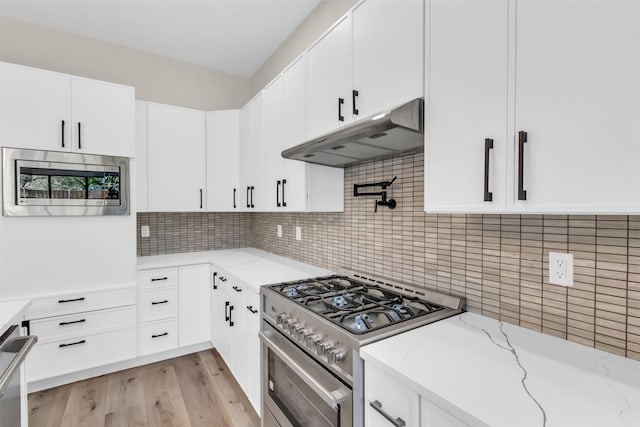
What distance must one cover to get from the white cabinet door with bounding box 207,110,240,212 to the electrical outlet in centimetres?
261

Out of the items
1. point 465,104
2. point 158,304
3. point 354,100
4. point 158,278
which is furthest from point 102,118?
point 465,104

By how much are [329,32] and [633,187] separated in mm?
1512

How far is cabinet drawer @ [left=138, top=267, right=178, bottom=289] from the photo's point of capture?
8.73 ft

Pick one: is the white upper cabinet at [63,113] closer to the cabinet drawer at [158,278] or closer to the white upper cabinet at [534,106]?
the cabinet drawer at [158,278]

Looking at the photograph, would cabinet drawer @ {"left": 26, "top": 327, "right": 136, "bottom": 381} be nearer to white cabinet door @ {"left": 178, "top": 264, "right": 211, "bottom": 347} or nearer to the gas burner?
white cabinet door @ {"left": 178, "top": 264, "right": 211, "bottom": 347}

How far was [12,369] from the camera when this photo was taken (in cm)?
115

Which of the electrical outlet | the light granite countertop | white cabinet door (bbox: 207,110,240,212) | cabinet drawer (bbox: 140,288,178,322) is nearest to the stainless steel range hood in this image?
the electrical outlet

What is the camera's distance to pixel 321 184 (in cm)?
209

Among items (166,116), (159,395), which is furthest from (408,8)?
(159,395)

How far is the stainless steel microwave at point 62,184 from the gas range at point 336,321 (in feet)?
5.36

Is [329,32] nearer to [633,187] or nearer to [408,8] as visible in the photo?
[408,8]

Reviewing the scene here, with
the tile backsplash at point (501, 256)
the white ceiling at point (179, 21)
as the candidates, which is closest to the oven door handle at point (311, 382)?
the tile backsplash at point (501, 256)

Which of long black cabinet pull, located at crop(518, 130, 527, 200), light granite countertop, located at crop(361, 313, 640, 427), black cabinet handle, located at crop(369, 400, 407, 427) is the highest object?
long black cabinet pull, located at crop(518, 130, 527, 200)

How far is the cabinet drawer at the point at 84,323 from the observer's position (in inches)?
89.8
